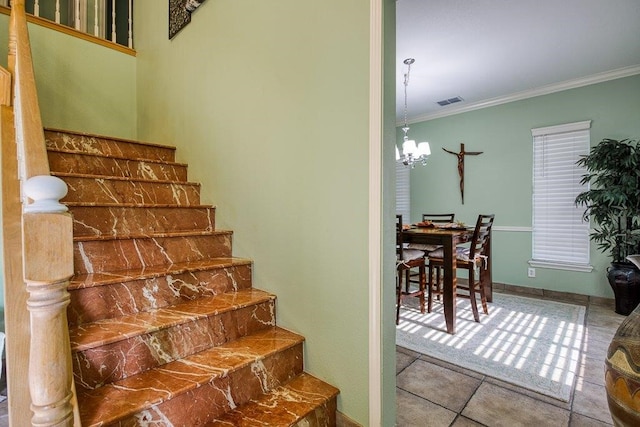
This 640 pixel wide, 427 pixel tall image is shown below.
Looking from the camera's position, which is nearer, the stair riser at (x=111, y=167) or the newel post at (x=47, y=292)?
the newel post at (x=47, y=292)

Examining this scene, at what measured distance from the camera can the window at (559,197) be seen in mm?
3697

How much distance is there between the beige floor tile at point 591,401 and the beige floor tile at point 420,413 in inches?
28.8

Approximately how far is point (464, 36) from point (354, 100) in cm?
223

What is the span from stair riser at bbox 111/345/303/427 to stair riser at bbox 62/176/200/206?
1395 mm

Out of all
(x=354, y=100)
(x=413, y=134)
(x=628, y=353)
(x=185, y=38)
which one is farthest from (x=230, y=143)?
(x=413, y=134)

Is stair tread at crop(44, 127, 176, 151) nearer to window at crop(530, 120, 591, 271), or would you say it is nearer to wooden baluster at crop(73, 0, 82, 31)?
wooden baluster at crop(73, 0, 82, 31)

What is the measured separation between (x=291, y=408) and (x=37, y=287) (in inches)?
41.2

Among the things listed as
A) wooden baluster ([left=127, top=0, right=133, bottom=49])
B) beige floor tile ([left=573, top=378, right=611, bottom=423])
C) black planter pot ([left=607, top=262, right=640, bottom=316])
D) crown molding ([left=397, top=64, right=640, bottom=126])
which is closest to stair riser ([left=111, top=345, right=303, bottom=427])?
beige floor tile ([left=573, top=378, right=611, bottom=423])

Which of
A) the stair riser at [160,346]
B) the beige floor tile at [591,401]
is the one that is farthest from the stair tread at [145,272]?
the beige floor tile at [591,401]

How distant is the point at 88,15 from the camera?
341 cm

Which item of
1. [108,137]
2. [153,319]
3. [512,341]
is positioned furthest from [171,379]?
[512,341]

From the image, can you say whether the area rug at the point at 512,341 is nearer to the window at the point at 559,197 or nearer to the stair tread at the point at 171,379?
the window at the point at 559,197

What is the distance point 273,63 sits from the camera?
6.02ft

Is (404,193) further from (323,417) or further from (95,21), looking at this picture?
(95,21)
